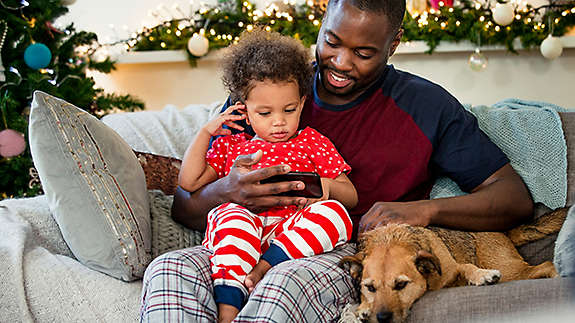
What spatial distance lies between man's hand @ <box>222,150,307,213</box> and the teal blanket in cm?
55

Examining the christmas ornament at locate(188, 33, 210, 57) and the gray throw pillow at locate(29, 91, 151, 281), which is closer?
the gray throw pillow at locate(29, 91, 151, 281)

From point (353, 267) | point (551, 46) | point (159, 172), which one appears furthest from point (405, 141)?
point (551, 46)

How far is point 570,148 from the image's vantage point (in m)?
1.82

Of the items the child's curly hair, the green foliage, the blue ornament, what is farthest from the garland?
the child's curly hair

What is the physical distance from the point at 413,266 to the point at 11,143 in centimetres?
232

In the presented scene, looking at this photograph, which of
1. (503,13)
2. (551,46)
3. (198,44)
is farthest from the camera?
(198,44)

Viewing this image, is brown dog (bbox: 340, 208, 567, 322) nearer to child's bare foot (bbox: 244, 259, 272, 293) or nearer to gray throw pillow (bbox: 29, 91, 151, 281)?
child's bare foot (bbox: 244, 259, 272, 293)

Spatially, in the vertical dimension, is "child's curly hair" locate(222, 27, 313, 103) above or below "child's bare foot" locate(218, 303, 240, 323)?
above

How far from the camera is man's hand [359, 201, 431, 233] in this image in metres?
1.56

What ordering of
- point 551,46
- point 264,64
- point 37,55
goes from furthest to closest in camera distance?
point 551,46
point 37,55
point 264,64

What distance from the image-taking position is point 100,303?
147 centimetres

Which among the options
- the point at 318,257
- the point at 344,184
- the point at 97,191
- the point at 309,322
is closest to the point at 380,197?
the point at 344,184

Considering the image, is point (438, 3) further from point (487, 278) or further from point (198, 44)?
point (487, 278)

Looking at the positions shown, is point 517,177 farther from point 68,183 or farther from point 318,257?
point 68,183
